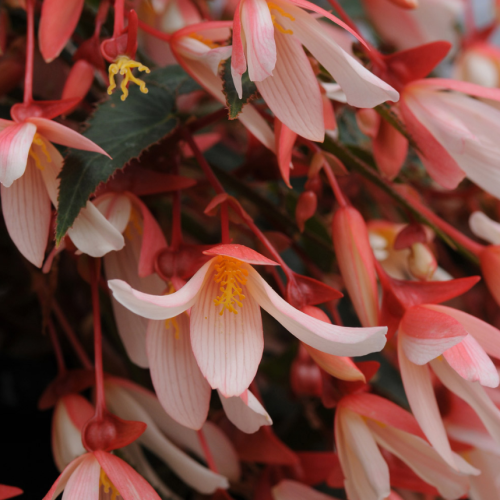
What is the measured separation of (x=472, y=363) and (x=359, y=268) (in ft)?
0.23

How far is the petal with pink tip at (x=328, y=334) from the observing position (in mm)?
199

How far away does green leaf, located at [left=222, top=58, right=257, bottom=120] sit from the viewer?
0.23 m

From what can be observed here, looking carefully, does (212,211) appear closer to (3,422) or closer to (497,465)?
(497,465)

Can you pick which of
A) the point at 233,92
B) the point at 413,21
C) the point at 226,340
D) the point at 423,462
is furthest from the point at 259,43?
the point at 413,21

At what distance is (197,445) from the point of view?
307 millimetres

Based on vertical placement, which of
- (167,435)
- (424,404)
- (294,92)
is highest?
(294,92)

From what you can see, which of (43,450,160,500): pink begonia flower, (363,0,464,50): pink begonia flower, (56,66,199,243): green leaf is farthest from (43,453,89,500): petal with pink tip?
(363,0,464,50): pink begonia flower

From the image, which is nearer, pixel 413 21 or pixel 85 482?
pixel 85 482

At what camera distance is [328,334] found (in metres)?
0.20

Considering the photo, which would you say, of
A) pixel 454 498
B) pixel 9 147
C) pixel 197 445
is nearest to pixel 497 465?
pixel 454 498

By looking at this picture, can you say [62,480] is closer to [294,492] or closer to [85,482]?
[85,482]

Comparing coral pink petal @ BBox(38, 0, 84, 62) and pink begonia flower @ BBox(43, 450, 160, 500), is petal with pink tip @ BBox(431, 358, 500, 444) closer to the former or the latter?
pink begonia flower @ BBox(43, 450, 160, 500)

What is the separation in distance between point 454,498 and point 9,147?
289 millimetres

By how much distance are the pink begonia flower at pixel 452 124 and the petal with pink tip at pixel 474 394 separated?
0.33 feet
